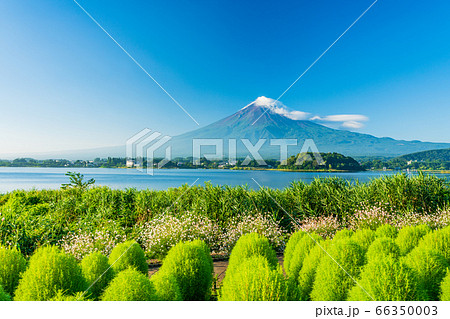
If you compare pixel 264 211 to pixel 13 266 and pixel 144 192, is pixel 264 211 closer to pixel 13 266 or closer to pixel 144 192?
pixel 144 192

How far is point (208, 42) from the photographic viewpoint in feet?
34.9

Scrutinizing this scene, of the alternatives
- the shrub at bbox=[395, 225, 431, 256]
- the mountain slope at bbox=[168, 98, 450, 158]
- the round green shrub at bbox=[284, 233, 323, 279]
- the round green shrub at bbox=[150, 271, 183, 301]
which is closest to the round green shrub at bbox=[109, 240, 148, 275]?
the round green shrub at bbox=[150, 271, 183, 301]

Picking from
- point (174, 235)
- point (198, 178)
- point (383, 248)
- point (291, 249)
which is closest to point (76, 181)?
point (198, 178)

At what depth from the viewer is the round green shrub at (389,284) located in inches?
77.0

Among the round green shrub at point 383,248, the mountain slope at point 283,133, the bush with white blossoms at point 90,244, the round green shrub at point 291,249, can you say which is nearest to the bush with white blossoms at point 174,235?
the bush with white blossoms at point 90,244

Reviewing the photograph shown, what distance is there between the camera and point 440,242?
3127 millimetres

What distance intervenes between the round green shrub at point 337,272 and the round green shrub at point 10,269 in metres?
2.71

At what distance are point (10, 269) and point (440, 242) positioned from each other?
4473mm

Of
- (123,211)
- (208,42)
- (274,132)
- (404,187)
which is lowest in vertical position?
(123,211)

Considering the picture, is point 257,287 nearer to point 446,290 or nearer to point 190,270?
point 190,270

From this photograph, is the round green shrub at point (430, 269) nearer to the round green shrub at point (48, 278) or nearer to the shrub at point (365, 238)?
the shrub at point (365, 238)

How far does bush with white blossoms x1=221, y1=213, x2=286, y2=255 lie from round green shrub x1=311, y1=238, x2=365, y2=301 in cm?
290
